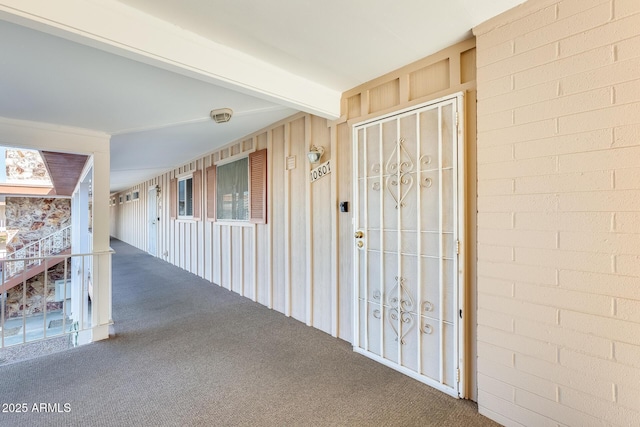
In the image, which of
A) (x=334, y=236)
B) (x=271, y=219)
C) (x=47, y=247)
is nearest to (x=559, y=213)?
(x=334, y=236)

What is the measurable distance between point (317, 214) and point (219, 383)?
1809mm

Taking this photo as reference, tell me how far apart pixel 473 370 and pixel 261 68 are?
267 cm

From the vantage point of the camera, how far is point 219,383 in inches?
83.9

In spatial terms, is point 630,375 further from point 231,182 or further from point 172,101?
point 231,182

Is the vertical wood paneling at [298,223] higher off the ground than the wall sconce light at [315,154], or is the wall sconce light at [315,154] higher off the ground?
the wall sconce light at [315,154]

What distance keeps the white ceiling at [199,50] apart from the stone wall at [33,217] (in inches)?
321

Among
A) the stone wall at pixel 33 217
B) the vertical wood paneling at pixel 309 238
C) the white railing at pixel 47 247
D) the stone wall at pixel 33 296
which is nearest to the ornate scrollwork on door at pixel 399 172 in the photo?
the vertical wood paneling at pixel 309 238

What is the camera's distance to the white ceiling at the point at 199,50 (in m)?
1.48

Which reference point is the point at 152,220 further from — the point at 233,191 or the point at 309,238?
the point at 309,238

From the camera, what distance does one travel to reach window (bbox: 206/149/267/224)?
156 inches

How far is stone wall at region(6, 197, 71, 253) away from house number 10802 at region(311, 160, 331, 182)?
9.98 metres

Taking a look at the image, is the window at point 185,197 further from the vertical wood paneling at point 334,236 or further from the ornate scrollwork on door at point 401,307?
the ornate scrollwork on door at point 401,307

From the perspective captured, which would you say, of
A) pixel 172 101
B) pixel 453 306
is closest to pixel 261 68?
pixel 172 101

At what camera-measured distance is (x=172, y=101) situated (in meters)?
2.62
